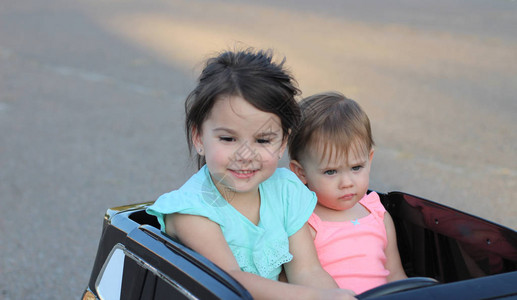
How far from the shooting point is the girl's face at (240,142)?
6.28 feet

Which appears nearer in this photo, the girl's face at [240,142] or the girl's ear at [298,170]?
the girl's face at [240,142]

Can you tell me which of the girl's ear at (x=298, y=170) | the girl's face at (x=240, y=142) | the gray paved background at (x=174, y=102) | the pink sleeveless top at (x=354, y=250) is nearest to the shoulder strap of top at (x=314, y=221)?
the pink sleeveless top at (x=354, y=250)

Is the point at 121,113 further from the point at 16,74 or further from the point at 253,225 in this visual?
the point at 253,225

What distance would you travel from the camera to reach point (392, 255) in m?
2.37

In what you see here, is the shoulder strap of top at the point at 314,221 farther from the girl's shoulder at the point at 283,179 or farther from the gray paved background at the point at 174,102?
the gray paved background at the point at 174,102

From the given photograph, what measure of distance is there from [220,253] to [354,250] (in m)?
0.62

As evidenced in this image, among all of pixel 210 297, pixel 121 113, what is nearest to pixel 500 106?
pixel 121 113

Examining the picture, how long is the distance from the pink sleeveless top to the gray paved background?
2.76 feet

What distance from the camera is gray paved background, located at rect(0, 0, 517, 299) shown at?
14.8 feet

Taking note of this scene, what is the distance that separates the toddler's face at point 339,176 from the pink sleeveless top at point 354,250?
10 cm

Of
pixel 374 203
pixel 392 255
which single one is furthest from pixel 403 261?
pixel 374 203

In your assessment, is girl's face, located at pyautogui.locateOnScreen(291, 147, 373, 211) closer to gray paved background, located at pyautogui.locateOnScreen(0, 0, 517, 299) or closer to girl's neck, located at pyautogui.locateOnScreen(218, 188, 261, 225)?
girl's neck, located at pyautogui.locateOnScreen(218, 188, 261, 225)

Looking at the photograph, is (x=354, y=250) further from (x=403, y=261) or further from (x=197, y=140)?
(x=197, y=140)

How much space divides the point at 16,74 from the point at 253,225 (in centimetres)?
726
